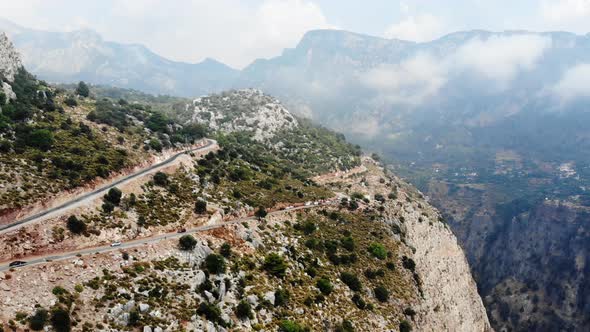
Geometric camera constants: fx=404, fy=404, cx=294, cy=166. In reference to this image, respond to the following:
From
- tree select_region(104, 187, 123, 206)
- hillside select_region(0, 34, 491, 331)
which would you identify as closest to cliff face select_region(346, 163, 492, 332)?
hillside select_region(0, 34, 491, 331)

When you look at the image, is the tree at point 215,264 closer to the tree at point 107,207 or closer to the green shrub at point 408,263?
the tree at point 107,207

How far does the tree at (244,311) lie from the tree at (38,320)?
26.2 metres

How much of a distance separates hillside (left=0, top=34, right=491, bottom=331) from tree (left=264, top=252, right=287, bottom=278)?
234mm

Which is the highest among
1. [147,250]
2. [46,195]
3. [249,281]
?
[46,195]

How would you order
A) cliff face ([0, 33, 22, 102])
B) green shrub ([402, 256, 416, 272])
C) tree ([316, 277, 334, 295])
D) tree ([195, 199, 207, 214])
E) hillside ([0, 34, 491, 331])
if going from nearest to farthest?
hillside ([0, 34, 491, 331]), tree ([316, 277, 334, 295]), tree ([195, 199, 207, 214]), green shrub ([402, 256, 416, 272]), cliff face ([0, 33, 22, 102])

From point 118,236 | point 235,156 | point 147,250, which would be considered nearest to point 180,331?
point 147,250

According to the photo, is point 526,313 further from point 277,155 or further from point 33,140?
point 33,140

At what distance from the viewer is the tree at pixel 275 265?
76.1 meters

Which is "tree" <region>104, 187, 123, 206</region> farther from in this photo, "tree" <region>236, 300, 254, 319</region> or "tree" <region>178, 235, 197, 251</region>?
"tree" <region>236, 300, 254, 319</region>

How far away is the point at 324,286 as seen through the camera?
79.8 meters

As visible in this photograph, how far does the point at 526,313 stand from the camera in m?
186

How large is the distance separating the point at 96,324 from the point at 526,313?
643 ft

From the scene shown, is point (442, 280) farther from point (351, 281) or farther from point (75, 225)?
point (75, 225)

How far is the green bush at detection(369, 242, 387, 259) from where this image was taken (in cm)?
10431
